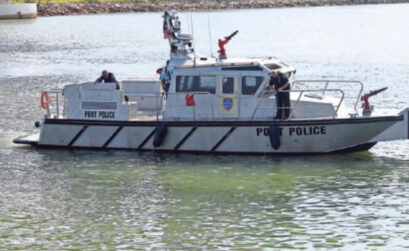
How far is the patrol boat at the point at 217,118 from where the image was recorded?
26750 millimetres

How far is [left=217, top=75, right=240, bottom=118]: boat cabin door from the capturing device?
27.2 metres

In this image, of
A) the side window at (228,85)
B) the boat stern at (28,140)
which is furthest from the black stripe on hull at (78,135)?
the side window at (228,85)

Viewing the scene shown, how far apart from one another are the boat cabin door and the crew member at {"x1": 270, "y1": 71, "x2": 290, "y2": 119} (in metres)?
1.17

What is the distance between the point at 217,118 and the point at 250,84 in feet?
4.77

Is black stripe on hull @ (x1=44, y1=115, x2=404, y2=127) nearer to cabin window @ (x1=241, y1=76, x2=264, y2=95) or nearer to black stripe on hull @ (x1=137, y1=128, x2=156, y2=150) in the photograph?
black stripe on hull @ (x1=137, y1=128, x2=156, y2=150)

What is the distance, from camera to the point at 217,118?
89.9 ft

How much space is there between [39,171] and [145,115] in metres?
4.19

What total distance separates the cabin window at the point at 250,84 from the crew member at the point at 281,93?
437mm

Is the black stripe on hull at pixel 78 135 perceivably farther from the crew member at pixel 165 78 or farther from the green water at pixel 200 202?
the crew member at pixel 165 78

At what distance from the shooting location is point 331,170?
25938 mm

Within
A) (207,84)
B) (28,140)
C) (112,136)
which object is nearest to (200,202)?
(207,84)

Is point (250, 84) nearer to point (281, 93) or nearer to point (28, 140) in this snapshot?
point (281, 93)

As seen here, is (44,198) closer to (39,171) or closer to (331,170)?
(39,171)

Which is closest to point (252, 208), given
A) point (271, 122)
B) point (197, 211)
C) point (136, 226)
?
point (197, 211)
